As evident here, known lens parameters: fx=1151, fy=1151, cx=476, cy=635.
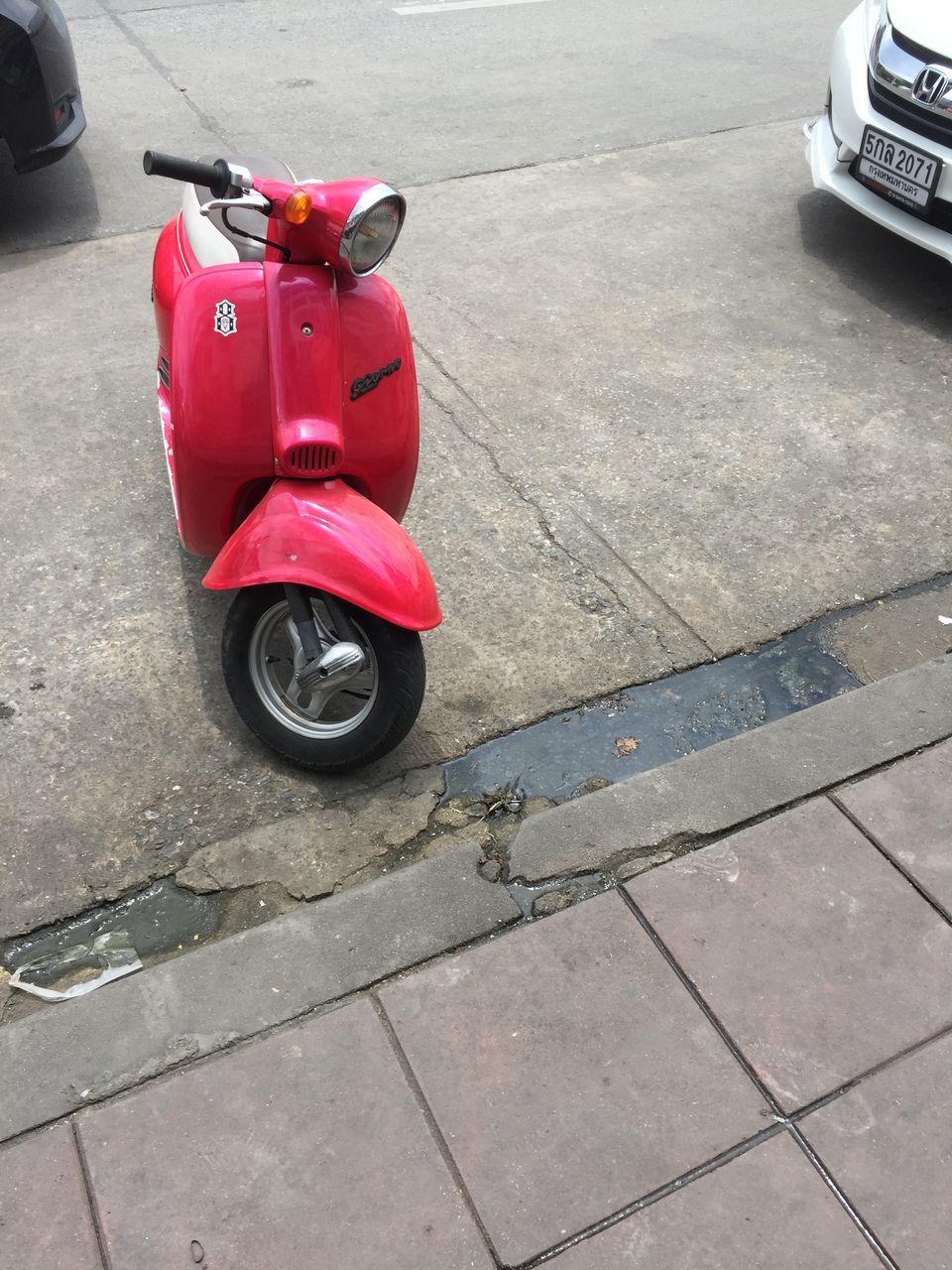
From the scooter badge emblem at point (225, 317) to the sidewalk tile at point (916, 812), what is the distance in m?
1.85

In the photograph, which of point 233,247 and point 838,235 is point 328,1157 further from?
point 838,235

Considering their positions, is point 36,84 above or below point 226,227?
below

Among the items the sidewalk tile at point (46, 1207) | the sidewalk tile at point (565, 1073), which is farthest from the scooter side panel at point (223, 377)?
the sidewalk tile at point (46, 1207)

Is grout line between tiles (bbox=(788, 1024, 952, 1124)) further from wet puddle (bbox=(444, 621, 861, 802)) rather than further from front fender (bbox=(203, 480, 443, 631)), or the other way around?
front fender (bbox=(203, 480, 443, 631))

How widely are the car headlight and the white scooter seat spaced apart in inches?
122

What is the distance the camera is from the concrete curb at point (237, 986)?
223 cm

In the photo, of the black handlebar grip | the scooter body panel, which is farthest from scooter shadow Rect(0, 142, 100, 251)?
the black handlebar grip

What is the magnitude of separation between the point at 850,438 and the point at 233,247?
231 centimetres

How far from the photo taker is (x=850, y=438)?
13.6 feet

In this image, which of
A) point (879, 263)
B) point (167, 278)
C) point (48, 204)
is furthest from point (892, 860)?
point (48, 204)

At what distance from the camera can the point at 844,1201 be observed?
2.09m

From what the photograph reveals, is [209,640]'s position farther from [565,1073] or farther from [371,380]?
[565,1073]

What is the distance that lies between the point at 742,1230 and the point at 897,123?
4.39 meters

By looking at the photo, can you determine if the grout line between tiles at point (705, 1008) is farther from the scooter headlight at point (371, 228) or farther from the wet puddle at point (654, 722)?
the scooter headlight at point (371, 228)
